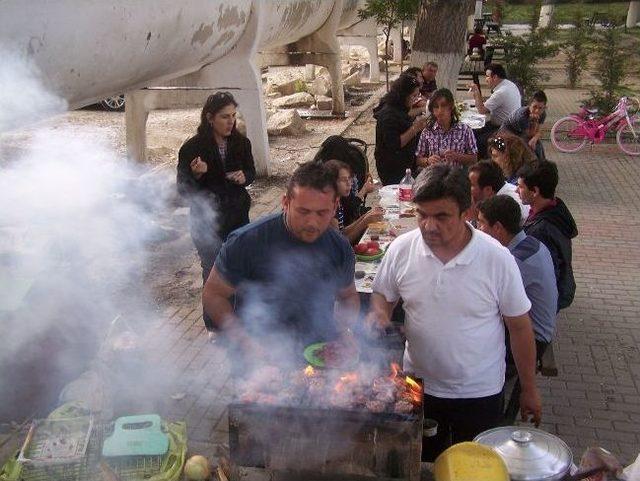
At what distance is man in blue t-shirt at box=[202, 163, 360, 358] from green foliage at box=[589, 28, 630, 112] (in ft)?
38.2

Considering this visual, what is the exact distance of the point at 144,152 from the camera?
10.5 m

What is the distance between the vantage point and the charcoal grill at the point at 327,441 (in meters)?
2.76

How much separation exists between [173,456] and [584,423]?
279 cm

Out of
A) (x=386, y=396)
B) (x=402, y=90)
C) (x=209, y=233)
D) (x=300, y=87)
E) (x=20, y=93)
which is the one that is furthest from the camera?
(x=300, y=87)

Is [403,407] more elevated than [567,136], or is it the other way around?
[403,407]

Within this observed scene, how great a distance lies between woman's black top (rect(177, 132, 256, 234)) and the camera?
537 centimetres

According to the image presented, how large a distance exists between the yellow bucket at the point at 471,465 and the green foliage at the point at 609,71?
40.8 feet

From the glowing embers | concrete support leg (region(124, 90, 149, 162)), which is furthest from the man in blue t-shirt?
concrete support leg (region(124, 90, 149, 162))

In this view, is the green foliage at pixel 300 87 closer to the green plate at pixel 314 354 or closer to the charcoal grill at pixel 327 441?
the green plate at pixel 314 354

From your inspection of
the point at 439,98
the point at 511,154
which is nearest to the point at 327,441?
the point at 511,154

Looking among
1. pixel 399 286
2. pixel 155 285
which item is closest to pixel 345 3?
pixel 155 285

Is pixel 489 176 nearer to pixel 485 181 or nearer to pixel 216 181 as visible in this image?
pixel 485 181

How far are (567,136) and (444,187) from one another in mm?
11453

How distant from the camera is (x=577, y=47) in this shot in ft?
58.2
